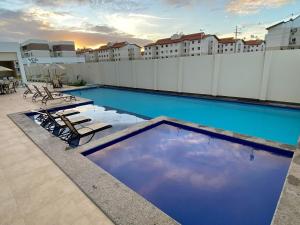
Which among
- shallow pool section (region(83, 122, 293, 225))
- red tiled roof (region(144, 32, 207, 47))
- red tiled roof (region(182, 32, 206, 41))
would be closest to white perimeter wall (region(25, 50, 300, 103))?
shallow pool section (region(83, 122, 293, 225))

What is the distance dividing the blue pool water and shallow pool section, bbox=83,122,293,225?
1833 mm

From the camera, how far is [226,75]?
385 inches

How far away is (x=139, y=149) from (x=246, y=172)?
8.41ft

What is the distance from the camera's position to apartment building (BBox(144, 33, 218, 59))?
1703 inches

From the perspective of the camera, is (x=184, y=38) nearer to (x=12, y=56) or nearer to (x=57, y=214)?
(x=12, y=56)

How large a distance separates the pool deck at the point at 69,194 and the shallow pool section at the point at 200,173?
1.53 feet

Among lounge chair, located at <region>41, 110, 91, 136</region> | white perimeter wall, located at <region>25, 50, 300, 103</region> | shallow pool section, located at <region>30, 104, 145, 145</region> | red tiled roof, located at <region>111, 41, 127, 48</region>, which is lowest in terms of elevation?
shallow pool section, located at <region>30, 104, 145, 145</region>

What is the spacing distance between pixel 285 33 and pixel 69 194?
104 feet

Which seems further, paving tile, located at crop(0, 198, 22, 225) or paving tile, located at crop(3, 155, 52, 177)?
paving tile, located at crop(3, 155, 52, 177)

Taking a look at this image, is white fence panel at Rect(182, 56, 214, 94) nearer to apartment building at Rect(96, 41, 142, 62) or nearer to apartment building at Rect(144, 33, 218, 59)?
apartment building at Rect(144, 33, 218, 59)

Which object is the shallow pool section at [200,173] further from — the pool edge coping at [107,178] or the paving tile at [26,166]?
the paving tile at [26,166]

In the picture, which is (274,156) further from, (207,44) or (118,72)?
(207,44)

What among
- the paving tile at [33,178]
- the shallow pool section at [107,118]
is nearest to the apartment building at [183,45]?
the shallow pool section at [107,118]

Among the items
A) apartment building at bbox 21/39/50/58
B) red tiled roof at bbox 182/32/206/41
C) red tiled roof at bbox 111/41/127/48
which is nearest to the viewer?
red tiled roof at bbox 182/32/206/41
